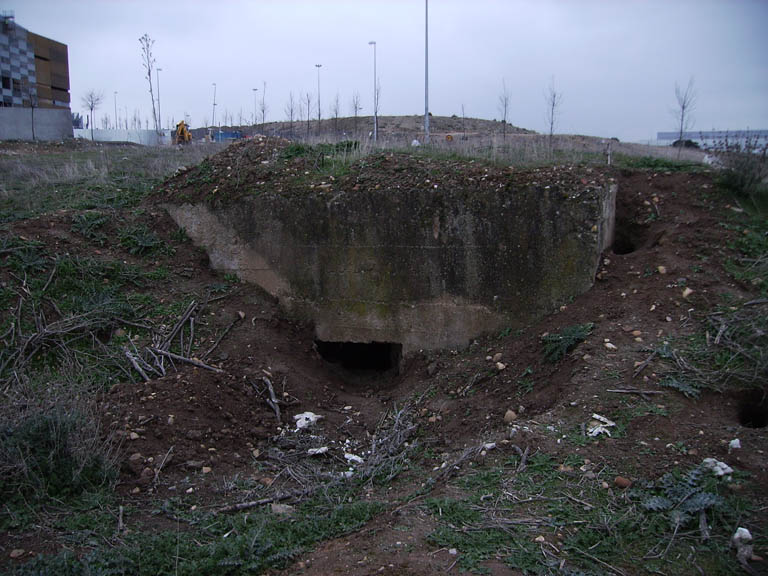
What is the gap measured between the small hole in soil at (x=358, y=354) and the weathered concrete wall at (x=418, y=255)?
20.1 inches

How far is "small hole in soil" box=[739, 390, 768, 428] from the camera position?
14.7 feet

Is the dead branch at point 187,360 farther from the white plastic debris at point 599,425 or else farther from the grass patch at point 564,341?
the white plastic debris at point 599,425

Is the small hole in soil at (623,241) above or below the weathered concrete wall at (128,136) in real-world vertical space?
below

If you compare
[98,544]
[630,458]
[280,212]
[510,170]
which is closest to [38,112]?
[280,212]

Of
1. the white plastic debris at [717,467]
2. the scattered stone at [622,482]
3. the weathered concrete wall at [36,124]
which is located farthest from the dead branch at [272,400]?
the weathered concrete wall at [36,124]

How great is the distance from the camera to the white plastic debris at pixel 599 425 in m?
4.32

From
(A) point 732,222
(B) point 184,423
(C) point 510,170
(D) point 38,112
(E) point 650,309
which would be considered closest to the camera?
(B) point 184,423

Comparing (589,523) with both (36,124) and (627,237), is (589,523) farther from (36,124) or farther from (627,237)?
(36,124)

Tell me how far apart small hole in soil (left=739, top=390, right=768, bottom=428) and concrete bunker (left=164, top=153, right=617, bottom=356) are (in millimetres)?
2181

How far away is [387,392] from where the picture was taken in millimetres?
6793

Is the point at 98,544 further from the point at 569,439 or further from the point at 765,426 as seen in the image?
the point at 765,426

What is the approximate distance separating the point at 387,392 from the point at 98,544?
382 centimetres

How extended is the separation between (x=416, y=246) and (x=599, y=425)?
3289 millimetres

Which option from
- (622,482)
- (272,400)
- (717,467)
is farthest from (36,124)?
(717,467)
